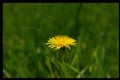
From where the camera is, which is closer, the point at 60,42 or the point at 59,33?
the point at 60,42

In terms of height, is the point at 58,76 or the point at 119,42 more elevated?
the point at 119,42

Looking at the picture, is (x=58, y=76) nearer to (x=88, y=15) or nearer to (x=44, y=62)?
(x=44, y=62)

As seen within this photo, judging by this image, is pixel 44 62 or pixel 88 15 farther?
pixel 88 15

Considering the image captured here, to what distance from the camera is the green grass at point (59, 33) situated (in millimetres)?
1872

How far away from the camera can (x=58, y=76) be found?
1859 mm

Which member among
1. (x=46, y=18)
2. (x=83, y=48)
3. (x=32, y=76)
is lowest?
(x=32, y=76)

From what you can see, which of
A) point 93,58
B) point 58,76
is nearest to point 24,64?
point 58,76

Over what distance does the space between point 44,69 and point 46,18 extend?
72cm

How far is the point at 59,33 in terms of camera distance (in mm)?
1585

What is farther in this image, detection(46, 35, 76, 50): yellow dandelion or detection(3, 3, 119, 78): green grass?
detection(3, 3, 119, 78): green grass

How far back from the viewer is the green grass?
1.87m

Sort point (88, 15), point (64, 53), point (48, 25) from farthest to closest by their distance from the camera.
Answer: point (88, 15) < point (48, 25) < point (64, 53)

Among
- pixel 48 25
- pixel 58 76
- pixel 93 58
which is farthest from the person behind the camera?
pixel 48 25

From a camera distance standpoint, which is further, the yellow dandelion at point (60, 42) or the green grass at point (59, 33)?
the green grass at point (59, 33)
